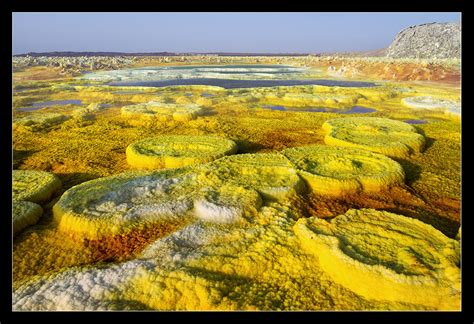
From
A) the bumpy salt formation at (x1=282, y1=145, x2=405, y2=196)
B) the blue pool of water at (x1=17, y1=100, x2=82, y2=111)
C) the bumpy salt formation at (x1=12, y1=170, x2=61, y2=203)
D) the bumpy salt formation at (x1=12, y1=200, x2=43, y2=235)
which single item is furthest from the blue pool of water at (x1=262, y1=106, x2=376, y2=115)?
the bumpy salt formation at (x1=12, y1=200, x2=43, y2=235)

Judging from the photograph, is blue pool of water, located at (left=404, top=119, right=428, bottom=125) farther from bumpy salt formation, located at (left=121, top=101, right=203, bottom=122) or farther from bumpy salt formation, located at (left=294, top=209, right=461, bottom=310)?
bumpy salt formation, located at (left=294, top=209, right=461, bottom=310)

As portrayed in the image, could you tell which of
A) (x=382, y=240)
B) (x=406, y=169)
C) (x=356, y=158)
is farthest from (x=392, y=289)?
(x=406, y=169)

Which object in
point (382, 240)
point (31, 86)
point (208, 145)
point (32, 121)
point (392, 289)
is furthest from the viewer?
point (31, 86)

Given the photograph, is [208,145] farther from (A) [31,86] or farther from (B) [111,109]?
(A) [31,86]

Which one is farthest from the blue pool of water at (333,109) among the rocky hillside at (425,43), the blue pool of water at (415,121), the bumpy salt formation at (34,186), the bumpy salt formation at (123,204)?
the rocky hillside at (425,43)

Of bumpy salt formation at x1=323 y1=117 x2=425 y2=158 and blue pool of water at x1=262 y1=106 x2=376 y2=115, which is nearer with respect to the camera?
bumpy salt formation at x1=323 y1=117 x2=425 y2=158

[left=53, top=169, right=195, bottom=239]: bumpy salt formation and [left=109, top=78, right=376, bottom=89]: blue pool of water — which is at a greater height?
[left=109, top=78, right=376, bottom=89]: blue pool of water
